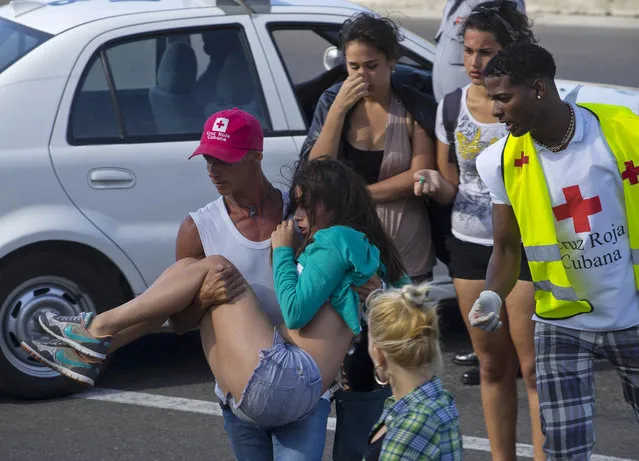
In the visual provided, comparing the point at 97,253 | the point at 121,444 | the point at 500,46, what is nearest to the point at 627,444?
the point at 500,46

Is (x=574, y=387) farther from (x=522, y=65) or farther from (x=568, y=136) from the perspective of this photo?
(x=522, y=65)

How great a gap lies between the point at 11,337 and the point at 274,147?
1.60 meters

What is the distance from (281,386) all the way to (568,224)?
3.73 feet

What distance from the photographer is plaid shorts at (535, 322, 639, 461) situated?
4.18 metres

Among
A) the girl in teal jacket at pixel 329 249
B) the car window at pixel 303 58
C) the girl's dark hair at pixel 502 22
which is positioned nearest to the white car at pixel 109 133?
the girl's dark hair at pixel 502 22

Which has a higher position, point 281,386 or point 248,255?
point 248,255

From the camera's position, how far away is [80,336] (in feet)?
12.6

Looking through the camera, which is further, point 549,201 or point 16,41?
point 16,41

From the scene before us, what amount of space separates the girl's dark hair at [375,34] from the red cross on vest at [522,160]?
1.38 m

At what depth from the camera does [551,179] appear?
4098 millimetres

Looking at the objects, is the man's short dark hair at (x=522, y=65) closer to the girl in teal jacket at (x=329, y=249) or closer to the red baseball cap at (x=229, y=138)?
the girl in teal jacket at (x=329, y=249)

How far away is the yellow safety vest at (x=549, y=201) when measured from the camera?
4047 millimetres

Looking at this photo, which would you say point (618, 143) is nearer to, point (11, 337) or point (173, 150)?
point (173, 150)

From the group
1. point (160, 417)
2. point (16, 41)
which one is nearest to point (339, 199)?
point (160, 417)
